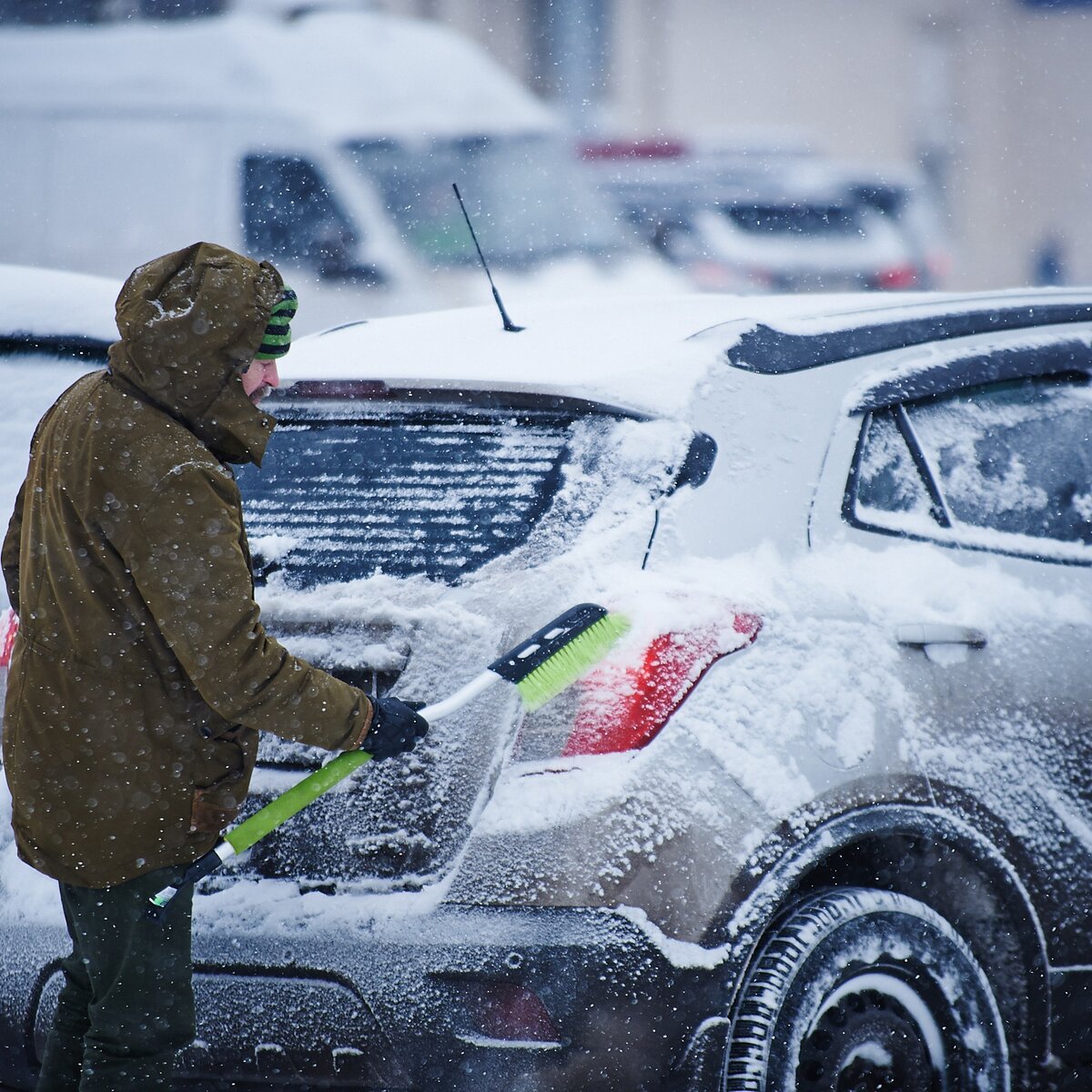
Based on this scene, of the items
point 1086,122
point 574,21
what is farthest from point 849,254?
point 1086,122

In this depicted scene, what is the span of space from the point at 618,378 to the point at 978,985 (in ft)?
4.11

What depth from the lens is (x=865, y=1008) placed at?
9.25ft

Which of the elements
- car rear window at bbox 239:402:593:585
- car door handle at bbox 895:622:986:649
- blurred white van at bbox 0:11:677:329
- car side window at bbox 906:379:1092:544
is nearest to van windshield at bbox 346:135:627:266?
blurred white van at bbox 0:11:677:329

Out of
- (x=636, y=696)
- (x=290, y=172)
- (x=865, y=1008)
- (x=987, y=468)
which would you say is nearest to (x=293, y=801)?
(x=636, y=696)

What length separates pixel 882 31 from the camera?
28719 mm

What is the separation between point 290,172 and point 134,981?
7.98m

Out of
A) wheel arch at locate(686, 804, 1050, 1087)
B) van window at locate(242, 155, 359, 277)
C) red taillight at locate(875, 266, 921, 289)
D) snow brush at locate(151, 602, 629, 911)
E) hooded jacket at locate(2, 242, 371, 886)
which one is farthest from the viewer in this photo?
red taillight at locate(875, 266, 921, 289)

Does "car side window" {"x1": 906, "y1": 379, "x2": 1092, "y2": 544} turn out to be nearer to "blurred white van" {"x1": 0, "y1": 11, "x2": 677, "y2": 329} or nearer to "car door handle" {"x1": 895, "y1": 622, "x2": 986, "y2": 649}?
"car door handle" {"x1": 895, "y1": 622, "x2": 986, "y2": 649}

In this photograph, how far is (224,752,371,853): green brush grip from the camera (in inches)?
97.8

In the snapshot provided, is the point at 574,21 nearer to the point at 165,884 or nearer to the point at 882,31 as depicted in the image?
the point at 882,31

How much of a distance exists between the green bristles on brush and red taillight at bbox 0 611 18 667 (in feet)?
3.50

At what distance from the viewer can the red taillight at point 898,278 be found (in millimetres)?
15172

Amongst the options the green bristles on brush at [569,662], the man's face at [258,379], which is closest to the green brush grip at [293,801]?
the green bristles on brush at [569,662]

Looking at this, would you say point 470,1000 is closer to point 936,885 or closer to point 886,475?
point 936,885
